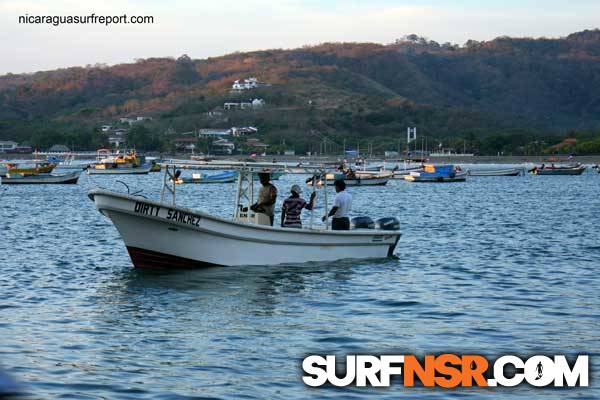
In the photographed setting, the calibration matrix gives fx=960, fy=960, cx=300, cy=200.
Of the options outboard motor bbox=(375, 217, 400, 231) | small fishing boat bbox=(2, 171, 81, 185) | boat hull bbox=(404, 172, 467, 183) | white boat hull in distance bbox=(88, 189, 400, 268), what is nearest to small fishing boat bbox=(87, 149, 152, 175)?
small fishing boat bbox=(2, 171, 81, 185)

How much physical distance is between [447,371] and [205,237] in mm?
9728

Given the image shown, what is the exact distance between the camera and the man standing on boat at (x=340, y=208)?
24.3 m

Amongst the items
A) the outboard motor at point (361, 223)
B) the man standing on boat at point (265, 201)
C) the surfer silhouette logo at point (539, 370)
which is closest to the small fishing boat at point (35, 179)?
the outboard motor at point (361, 223)

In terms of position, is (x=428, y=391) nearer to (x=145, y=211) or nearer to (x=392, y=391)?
(x=392, y=391)

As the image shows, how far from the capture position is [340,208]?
24547mm

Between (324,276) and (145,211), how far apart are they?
14.5 ft

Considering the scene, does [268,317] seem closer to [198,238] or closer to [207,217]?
[207,217]

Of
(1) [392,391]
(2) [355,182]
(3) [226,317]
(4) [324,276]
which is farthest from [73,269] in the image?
(2) [355,182]

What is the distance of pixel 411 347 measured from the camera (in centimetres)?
1486

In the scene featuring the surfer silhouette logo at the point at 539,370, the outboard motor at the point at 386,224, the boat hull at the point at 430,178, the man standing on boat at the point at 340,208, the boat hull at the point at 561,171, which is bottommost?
the boat hull at the point at 561,171

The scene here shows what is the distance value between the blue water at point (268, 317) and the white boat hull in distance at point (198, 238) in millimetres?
379

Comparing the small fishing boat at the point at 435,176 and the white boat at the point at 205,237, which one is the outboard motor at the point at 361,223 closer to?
the white boat at the point at 205,237

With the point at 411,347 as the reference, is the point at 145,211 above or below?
above

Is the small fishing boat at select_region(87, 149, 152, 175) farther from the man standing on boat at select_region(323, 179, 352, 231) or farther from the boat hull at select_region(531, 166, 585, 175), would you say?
the man standing on boat at select_region(323, 179, 352, 231)
